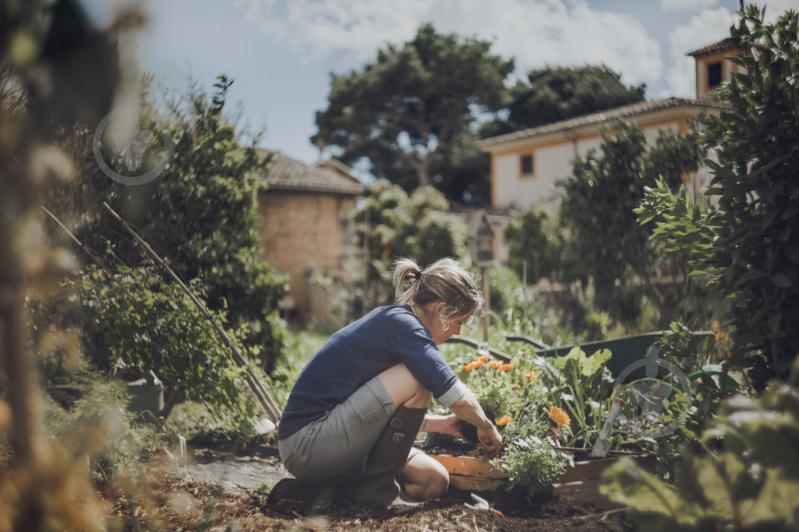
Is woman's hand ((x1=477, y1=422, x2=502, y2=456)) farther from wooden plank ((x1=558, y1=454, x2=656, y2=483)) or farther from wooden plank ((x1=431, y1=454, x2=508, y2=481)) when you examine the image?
wooden plank ((x1=558, y1=454, x2=656, y2=483))

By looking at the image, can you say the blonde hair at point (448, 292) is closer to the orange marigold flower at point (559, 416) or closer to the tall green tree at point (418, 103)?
the orange marigold flower at point (559, 416)

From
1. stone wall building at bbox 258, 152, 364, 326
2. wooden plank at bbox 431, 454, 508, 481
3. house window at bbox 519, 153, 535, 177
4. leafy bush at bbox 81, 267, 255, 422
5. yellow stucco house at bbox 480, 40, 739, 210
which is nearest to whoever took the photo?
wooden plank at bbox 431, 454, 508, 481

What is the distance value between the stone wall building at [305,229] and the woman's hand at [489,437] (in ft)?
50.2

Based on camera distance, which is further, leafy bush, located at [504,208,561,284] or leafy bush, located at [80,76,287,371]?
leafy bush, located at [504,208,561,284]

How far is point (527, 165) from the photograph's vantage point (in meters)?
24.8

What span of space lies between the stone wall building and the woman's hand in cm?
1530

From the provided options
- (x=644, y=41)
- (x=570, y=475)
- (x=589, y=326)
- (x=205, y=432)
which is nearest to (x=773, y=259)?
(x=570, y=475)

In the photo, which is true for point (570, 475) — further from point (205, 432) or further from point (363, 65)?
point (363, 65)

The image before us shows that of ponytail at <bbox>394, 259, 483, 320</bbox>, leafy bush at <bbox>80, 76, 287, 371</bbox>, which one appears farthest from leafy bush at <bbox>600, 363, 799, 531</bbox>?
leafy bush at <bbox>80, 76, 287, 371</bbox>

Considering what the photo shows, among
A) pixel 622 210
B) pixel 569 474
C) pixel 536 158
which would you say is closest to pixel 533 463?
pixel 569 474

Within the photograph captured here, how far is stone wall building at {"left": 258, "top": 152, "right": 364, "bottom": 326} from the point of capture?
19234 mm

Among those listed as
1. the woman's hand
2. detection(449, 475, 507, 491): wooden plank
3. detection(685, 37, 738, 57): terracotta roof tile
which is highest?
detection(685, 37, 738, 57): terracotta roof tile

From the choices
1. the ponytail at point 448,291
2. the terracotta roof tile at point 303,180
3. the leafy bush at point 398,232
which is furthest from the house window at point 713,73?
the terracotta roof tile at point 303,180

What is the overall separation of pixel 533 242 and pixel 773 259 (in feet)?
44.7
